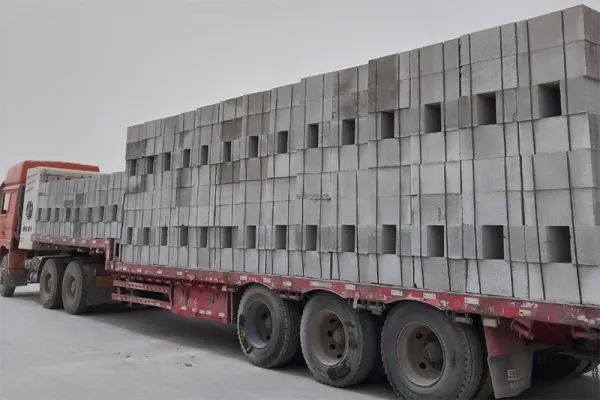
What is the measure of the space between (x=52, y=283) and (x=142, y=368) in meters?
7.45

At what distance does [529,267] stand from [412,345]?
1.76 meters

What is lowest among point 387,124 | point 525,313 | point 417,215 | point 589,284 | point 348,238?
point 525,313

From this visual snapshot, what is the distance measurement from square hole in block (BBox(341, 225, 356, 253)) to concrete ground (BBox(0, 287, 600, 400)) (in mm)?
1805

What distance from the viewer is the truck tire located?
543 centimetres

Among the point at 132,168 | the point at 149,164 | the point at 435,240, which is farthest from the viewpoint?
the point at 132,168

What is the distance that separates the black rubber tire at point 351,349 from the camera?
643 centimetres

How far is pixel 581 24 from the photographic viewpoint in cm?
477

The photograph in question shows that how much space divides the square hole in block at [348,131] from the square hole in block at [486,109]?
180cm

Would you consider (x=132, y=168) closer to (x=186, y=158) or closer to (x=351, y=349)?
(x=186, y=158)

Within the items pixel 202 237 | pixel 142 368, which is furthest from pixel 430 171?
pixel 142 368

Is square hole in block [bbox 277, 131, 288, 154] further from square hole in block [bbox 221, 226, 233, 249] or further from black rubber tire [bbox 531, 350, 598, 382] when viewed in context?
black rubber tire [bbox 531, 350, 598, 382]

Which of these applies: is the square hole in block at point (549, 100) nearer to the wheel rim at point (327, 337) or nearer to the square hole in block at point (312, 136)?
the square hole in block at point (312, 136)

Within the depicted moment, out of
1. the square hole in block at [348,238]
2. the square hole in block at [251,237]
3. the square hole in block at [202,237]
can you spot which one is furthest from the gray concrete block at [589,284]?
the square hole in block at [202,237]

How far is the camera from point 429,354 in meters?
5.83
